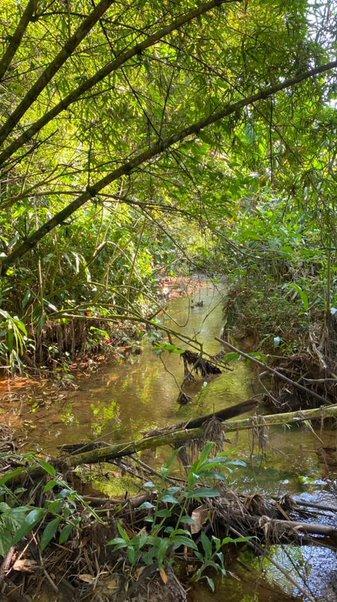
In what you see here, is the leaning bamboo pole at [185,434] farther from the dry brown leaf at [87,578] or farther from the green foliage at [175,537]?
the dry brown leaf at [87,578]

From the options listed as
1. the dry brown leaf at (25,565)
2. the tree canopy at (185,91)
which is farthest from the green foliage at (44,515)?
the tree canopy at (185,91)

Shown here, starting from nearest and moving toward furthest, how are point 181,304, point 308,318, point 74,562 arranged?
point 74,562 < point 308,318 < point 181,304

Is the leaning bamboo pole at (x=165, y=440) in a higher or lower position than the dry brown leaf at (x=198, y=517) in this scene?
higher

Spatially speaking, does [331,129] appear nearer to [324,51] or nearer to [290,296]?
[324,51]

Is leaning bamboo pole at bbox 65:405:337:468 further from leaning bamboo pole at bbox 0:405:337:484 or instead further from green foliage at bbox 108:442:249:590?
green foliage at bbox 108:442:249:590

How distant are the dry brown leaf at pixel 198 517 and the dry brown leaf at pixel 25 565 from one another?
2.28ft

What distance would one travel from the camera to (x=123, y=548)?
2066mm

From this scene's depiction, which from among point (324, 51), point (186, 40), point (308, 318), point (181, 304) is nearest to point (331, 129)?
point (324, 51)

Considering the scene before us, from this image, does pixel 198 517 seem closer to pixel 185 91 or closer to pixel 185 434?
pixel 185 434

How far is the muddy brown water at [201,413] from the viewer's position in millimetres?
2310

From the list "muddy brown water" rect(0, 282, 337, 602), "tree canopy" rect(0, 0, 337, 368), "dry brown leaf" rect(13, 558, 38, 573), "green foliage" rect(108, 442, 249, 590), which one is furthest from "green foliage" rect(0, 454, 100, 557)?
"tree canopy" rect(0, 0, 337, 368)

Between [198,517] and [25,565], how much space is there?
78 cm

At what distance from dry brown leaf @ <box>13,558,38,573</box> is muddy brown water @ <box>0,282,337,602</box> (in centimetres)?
71

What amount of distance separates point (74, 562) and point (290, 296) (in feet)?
12.8
